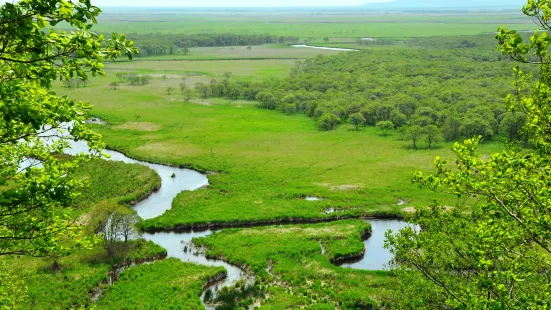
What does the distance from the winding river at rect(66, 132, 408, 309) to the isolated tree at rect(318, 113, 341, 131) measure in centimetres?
3350

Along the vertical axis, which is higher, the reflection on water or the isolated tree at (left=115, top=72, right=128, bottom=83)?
the isolated tree at (left=115, top=72, right=128, bottom=83)

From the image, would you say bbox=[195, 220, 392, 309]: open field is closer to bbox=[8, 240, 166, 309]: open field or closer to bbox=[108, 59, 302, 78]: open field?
bbox=[8, 240, 166, 309]: open field

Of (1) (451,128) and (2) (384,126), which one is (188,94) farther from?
(1) (451,128)

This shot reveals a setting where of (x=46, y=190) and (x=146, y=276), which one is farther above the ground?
(x=46, y=190)

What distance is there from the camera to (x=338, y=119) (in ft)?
290

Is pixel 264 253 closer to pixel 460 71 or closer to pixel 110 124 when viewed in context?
pixel 110 124

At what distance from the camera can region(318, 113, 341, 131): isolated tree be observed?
284 ft

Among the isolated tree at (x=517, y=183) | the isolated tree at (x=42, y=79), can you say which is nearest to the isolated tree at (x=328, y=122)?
Result: the isolated tree at (x=517, y=183)

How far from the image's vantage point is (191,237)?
1758 inches

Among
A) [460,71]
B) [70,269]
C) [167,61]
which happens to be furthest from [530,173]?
[167,61]

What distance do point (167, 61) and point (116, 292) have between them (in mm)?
167066

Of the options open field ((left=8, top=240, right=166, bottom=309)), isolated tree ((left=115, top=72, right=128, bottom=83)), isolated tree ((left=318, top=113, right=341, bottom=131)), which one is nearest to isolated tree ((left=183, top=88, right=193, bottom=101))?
isolated tree ((left=115, top=72, right=128, bottom=83))

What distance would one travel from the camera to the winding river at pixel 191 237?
38.8 m

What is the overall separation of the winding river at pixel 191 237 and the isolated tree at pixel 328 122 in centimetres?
3350
